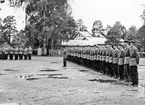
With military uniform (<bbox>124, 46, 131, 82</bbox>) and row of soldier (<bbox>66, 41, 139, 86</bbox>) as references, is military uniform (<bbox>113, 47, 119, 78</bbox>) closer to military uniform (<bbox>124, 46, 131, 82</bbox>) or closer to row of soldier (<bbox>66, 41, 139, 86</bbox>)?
row of soldier (<bbox>66, 41, 139, 86</bbox>)

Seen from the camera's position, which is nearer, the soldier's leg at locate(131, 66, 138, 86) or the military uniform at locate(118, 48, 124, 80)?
the soldier's leg at locate(131, 66, 138, 86)

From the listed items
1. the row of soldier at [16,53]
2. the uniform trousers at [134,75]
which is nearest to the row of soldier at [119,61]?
the uniform trousers at [134,75]

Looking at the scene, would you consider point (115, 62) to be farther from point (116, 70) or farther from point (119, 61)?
point (119, 61)

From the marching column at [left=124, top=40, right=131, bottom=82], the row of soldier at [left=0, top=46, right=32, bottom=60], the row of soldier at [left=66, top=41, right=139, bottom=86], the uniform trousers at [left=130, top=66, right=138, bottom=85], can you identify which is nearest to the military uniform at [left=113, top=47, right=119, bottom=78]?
the row of soldier at [left=66, top=41, right=139, bottom=86]

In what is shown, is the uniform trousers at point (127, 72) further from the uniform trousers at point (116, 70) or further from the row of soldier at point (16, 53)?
the row of soldier at point (16, 53)

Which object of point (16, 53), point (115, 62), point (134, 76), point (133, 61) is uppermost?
point (133, 61)

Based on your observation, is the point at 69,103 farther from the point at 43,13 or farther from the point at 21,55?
the point at 43,13

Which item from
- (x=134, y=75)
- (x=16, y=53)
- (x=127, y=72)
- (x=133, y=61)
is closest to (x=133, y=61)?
(x=133, y=61)

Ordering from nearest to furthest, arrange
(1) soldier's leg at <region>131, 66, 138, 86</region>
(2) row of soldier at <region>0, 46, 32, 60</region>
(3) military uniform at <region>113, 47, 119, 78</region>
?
(1) soldier's leg at <region>131, 66, 138, 86</region> → (3) military uniform at <region>113, 47, 119, 78</region> → (2) row of soldier at <region>0, 46, 32, 60</region>

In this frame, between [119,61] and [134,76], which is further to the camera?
[119,61]

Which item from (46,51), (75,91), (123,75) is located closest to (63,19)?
(46,51)

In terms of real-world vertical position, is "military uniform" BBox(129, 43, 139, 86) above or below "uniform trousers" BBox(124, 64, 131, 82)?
above

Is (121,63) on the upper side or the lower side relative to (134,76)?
upper

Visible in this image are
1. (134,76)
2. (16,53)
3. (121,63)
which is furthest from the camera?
(16,53)
